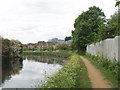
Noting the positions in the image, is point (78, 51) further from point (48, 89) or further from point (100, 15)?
point (48, 89)

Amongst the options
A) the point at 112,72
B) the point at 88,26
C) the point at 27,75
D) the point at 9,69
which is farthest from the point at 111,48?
the point at 88,26

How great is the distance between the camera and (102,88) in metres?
10.8

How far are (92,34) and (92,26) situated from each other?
1904 millimetres

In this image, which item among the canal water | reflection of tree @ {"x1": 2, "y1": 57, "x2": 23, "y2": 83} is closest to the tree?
the canal water

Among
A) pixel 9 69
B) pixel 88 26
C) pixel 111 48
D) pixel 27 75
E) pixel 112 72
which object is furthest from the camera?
pixel 88 26

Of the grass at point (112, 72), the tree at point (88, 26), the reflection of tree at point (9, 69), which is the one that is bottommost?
the reflection of tree at point (9, 69)

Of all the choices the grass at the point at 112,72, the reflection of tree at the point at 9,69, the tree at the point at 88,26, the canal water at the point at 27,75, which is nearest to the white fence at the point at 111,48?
the grass at the point at 112,72

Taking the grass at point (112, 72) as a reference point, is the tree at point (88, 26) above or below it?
above

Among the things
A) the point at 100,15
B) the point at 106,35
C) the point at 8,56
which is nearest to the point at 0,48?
the point at 8,56

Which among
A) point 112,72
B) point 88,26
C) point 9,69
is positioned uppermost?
point 88,26

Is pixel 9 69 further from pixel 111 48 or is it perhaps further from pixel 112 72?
pixel 112 72

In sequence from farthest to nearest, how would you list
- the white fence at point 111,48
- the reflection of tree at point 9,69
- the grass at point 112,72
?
1. the reflection of tree at point 9,69
2. the white fence at point 111,48
3. the grass at point 112,72

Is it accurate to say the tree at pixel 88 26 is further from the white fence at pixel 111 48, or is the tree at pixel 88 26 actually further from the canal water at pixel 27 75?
the white fence at pixel 111 48

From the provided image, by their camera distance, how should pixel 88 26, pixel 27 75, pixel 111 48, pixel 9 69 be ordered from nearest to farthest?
pixel 111 48, pixel 27 75, pixel 9 69, pixel 88 26
